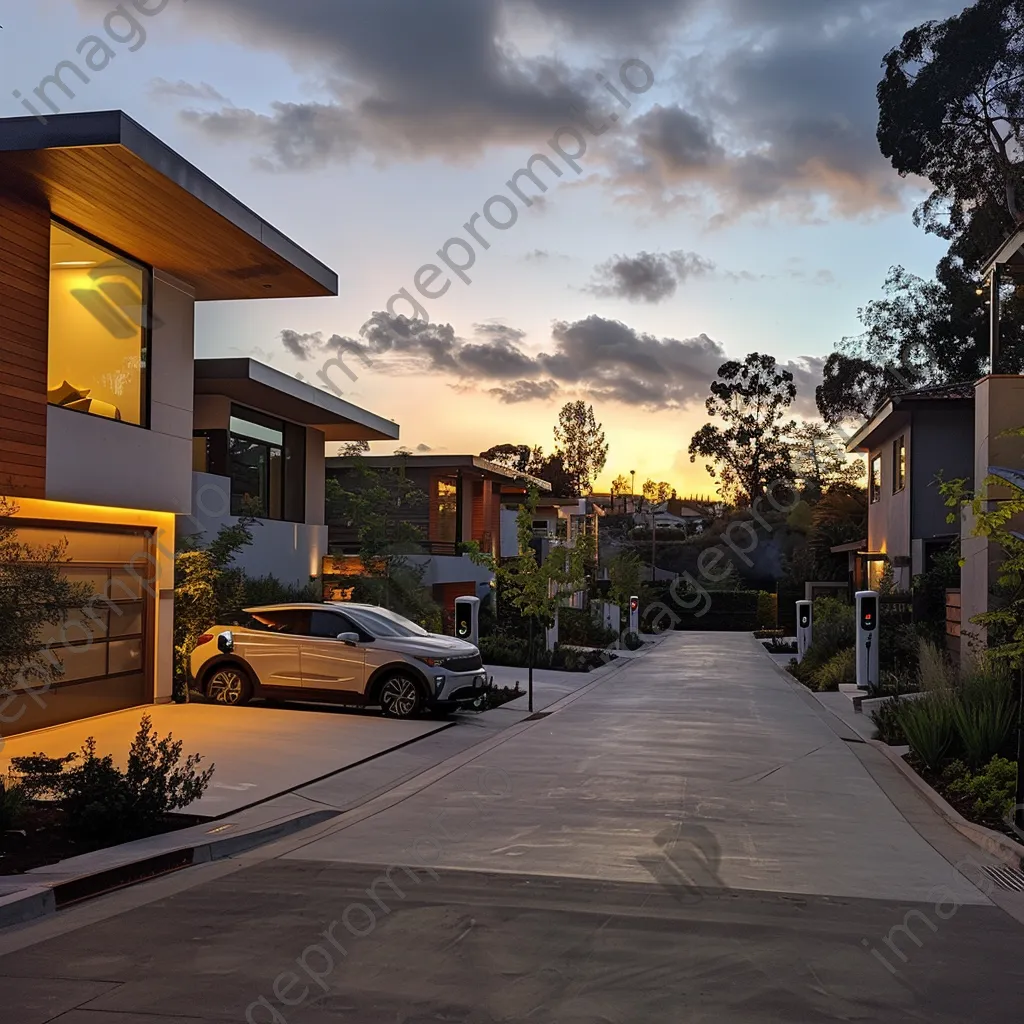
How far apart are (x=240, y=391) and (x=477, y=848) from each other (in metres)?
15.7

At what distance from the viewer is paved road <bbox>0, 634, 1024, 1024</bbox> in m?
5.40

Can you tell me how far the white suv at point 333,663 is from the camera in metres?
16.7

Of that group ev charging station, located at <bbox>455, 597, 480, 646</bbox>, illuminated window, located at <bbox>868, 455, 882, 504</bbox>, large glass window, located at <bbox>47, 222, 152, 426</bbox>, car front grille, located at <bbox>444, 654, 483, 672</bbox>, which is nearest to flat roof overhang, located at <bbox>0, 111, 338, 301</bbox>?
large glass window, located at <bbox>47, 222, 152, 426</bbox>

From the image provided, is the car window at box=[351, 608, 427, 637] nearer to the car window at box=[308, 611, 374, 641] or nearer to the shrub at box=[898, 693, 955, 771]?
the car window at box=[308, 611, 374, 641]

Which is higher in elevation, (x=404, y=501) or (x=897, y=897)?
(x=404, y=501)

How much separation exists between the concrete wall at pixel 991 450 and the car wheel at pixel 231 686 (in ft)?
34.8

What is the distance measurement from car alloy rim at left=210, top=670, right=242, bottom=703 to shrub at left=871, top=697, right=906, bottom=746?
30.6 feet

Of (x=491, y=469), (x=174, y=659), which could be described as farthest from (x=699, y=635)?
(x=174, y=659)

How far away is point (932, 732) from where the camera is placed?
12789 mm

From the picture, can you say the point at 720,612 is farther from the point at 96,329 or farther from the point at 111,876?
the point at 111,876

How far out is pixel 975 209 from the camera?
40.0m

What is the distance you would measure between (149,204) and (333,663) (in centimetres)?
690

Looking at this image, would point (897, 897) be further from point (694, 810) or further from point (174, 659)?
point (174, 659)

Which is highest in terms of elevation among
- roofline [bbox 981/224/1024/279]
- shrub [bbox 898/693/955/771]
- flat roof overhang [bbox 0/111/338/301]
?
roofline [bbox 981/224/1024/279]
